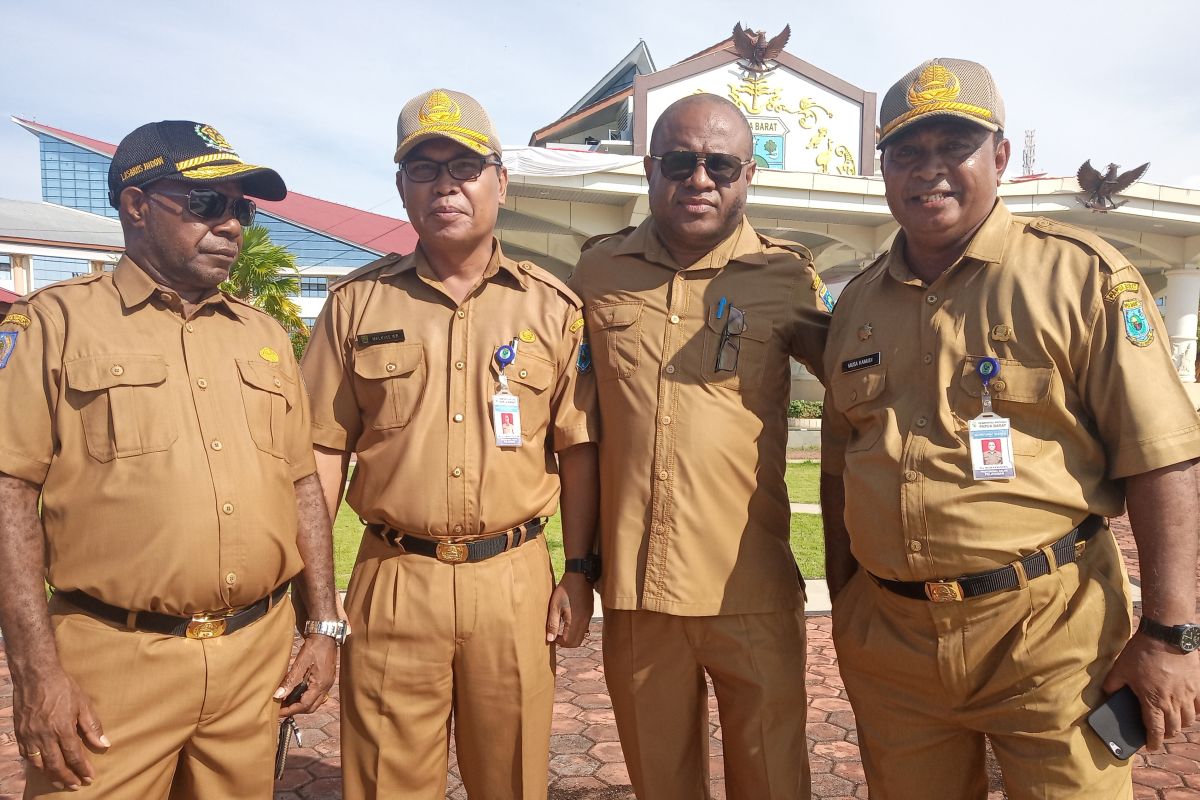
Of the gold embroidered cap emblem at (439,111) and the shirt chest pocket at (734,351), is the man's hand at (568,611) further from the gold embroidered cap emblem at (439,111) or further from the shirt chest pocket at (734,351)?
the gold embroidered cap emblem at (439,111)

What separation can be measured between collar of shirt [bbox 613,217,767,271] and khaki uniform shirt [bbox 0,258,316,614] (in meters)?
1.35

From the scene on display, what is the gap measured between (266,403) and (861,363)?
1742 millimetres

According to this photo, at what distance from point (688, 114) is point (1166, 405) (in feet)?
5.35

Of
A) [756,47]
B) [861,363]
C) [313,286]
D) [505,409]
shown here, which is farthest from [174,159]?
[313,286]

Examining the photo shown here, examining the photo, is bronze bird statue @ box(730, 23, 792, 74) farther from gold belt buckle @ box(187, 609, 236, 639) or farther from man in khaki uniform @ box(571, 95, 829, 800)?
gold belt buckle @ box(187, 609, 236, 639)

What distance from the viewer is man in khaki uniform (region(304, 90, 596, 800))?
2756 millimetres

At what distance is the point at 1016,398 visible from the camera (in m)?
2.30

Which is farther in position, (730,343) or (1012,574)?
(730,343)

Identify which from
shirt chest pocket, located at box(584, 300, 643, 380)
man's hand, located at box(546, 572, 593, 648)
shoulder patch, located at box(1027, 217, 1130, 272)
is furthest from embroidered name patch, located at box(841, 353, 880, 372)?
man's hand, located at box(546, 572, 593, 648)

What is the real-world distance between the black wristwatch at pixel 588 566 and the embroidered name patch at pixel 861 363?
1057 mm

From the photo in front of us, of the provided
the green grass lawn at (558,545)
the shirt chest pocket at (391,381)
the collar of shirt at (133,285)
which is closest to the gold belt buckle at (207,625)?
the shirt chest pocket at (391,381)

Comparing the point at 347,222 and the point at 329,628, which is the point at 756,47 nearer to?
the point at 329,628

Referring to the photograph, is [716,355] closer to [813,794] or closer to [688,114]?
[688,114]

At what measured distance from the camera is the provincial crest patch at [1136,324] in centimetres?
220
